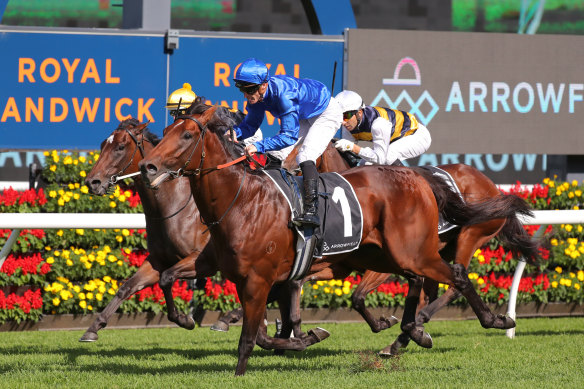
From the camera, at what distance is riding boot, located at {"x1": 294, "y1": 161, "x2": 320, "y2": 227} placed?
4.98m

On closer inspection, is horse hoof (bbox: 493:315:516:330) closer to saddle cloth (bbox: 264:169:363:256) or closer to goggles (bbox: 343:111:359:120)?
saddle cloth (bbox: 264:169:363:256)

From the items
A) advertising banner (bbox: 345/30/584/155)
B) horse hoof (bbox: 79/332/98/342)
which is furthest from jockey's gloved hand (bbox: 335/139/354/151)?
horse hoof (bbox: 79/332/98/342)

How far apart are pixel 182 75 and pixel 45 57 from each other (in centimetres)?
104

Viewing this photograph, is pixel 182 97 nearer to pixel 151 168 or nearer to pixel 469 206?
pixel 469 206

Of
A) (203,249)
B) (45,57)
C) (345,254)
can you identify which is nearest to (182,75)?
(45,57)

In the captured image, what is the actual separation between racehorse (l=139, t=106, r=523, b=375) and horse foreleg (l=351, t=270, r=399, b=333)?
1.60ft

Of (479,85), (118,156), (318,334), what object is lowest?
(318,334)

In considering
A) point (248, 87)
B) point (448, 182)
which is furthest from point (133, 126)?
point (448, 182)

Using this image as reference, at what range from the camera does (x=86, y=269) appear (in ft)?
23.8

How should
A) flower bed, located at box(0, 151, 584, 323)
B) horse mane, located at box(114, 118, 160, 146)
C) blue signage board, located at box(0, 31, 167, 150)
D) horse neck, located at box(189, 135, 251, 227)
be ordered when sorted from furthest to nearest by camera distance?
blue signage board, located at box(0, 31, 167, 150), flower bed, located at box(0, 151, 584, 323), horse mane, located at box(114, 118, 160, 146), horse neck, located at box(189, 135, 251, 227)

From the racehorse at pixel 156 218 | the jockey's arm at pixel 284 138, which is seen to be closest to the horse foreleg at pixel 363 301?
the racehorse at pixel 156 218

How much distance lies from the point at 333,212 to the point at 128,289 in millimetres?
1559

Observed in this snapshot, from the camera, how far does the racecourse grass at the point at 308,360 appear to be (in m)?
4.75

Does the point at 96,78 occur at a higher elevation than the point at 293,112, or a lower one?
higher
